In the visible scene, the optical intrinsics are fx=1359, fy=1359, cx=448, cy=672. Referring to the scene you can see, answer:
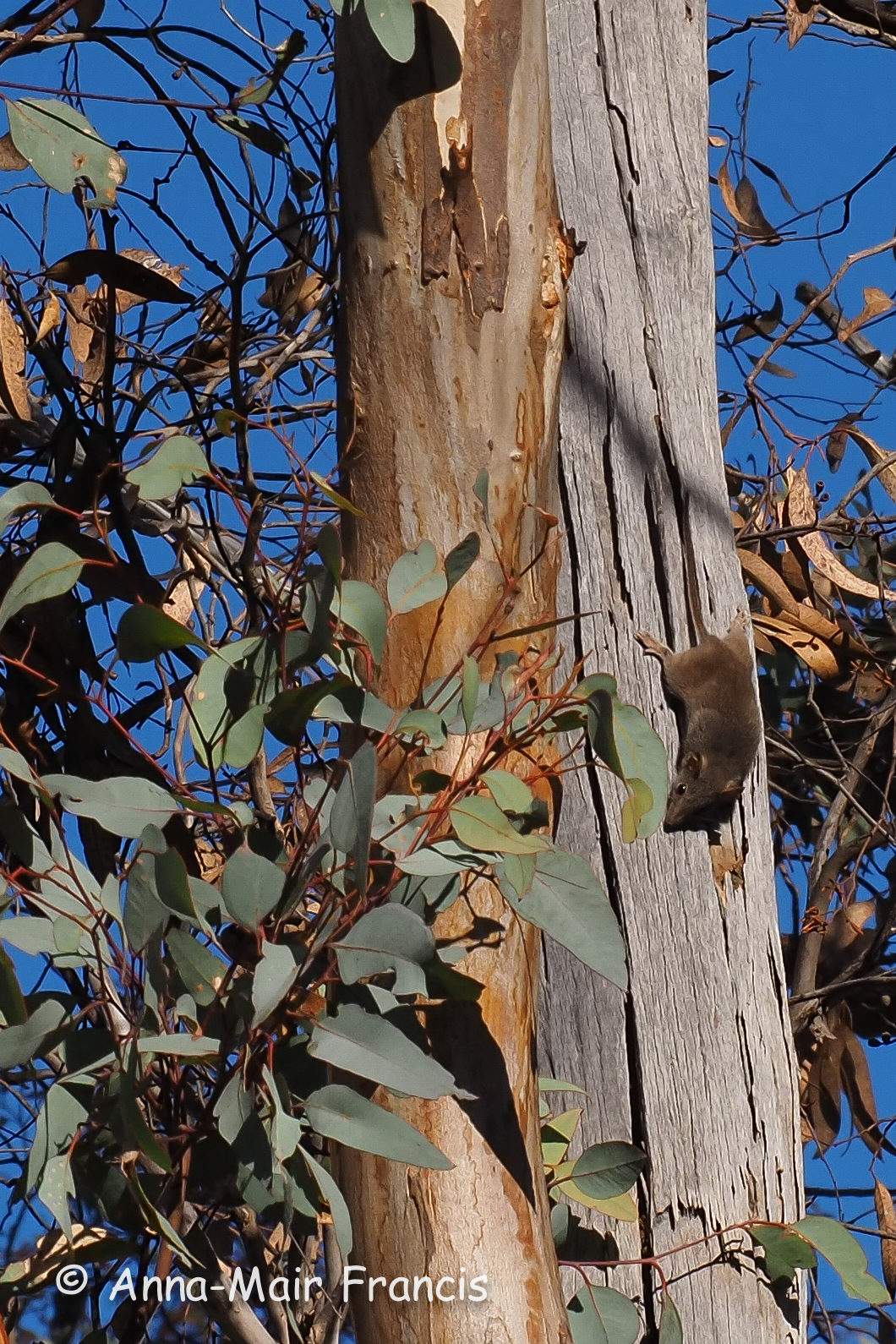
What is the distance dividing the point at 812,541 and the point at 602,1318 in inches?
79.1

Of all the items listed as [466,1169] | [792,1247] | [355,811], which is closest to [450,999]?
[466,1169]

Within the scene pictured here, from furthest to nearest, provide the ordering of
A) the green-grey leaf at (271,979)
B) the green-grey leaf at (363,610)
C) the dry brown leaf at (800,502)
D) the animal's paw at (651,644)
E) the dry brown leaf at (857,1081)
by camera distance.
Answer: the dry brown leaf at (800,502) < the dry brown leaf at (857,1081) < the animal's paw at (651,644) < the green-grey leaf at (363,610) < the green-grey leaf at (271,979)

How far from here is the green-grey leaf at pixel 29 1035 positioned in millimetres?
1334

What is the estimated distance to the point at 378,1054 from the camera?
122 cm

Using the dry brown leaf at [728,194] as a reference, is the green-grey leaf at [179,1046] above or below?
below

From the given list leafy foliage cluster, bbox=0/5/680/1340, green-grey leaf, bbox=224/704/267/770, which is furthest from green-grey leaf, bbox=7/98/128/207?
green-grey leaf, bbox=224/704/267/770

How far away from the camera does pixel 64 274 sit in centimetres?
237

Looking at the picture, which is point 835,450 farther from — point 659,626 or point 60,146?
point 60,146

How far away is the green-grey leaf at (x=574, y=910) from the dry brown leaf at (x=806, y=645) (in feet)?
6.09

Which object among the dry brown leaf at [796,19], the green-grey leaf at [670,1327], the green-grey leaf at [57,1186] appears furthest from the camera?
the dry brown leaf at [796,19]

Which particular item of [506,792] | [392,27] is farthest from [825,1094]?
[392,27]

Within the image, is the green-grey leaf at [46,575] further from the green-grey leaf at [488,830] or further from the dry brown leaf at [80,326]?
the dry brown leaf at [80,326]

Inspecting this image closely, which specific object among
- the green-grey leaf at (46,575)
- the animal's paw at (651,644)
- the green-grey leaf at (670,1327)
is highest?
the animal's paw at (651,644)

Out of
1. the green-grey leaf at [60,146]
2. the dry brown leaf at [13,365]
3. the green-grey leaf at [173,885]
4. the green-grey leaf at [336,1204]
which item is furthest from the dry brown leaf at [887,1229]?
the green-grey leaf at [60,146]
